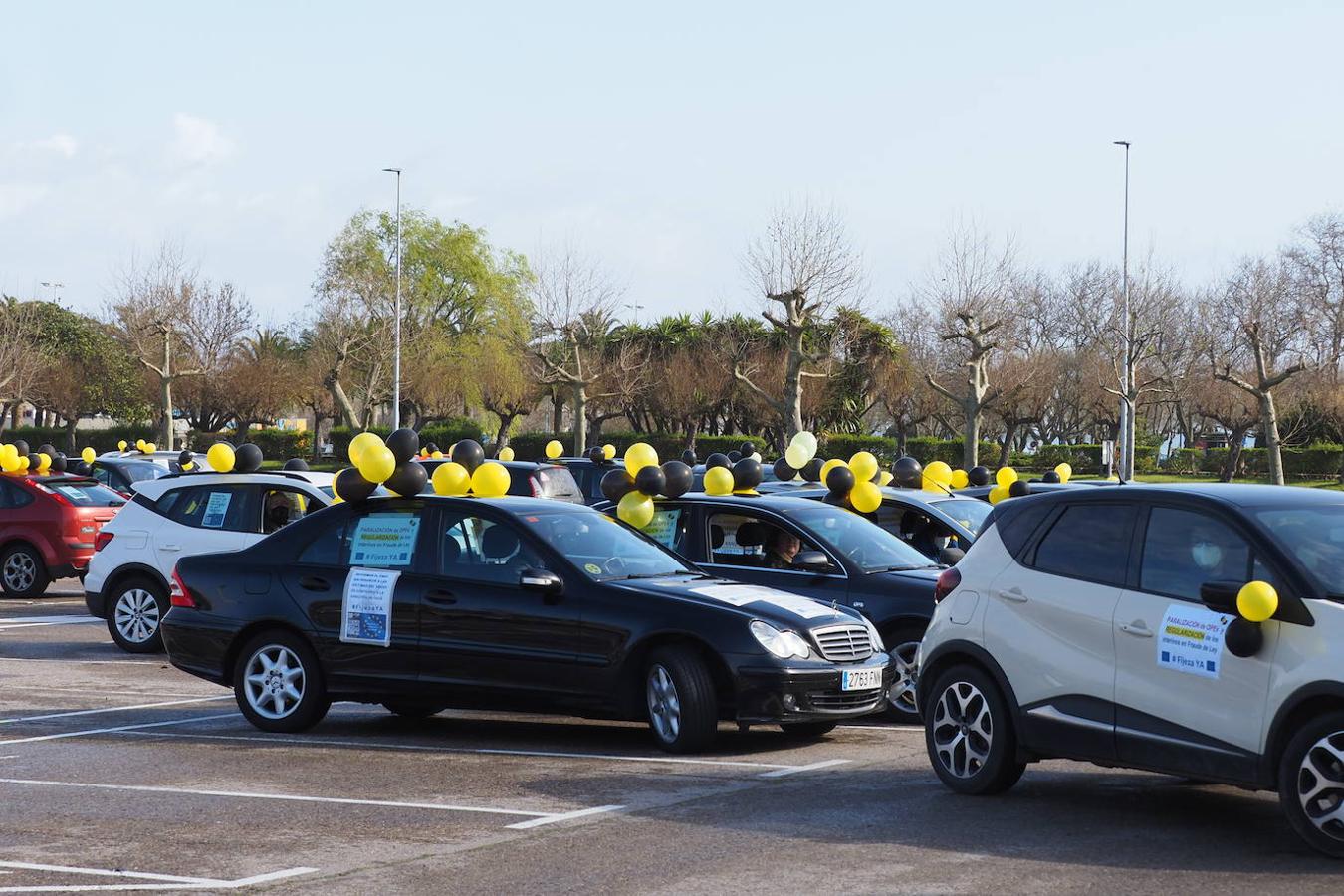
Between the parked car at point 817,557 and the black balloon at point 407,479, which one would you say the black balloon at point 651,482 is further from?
the black balloon at point 407,479

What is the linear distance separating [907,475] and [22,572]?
10947 mm

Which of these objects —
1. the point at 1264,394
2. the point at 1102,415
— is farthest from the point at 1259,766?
the point at 1102,415

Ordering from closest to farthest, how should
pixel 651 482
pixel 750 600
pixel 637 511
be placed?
pixel 750 600, pixel 637 511, pixel 651 482

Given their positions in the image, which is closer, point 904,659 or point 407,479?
point 407,479

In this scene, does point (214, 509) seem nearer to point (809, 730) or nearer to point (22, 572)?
point (22, 572)

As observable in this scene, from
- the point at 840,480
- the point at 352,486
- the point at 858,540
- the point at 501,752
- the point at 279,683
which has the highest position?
the point at 840,480

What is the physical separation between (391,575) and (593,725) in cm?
171

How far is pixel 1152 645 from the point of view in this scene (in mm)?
7305

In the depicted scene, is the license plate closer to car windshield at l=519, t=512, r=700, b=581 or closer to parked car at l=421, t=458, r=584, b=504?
car windshield at l=519, t=512, r=700, b=581

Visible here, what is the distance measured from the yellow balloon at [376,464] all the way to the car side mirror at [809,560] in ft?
9.14

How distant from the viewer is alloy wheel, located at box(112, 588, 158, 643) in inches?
597

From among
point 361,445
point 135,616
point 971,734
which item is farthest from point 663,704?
point 135,616

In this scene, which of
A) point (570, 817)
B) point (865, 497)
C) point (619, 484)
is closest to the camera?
point (570, 817)

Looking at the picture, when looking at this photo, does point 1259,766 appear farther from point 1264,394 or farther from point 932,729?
point 1264,394
